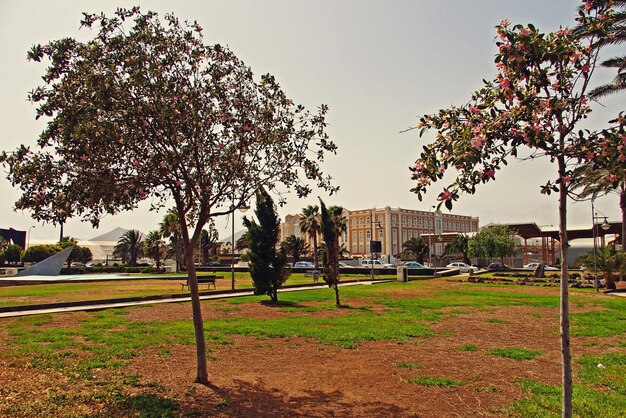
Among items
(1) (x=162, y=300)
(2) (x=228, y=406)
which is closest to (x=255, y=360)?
(2) (x=228, y=406)

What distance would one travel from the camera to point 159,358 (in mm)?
9586

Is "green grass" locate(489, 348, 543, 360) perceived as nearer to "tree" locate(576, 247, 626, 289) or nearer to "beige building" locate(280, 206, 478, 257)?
"tree" locate(576, 247, 626, 289)

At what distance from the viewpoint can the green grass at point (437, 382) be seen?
25.2ft

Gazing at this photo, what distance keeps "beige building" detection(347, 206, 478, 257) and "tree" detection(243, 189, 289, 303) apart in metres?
85.3

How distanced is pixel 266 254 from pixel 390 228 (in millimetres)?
90251

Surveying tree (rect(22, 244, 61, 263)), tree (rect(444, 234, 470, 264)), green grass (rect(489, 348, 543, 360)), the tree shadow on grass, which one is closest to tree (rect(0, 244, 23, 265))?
tree (rect(22, 244, 61, 263))

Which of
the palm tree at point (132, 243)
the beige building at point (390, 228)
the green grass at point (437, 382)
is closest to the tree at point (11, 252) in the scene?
the palm tree at point (132, 243)

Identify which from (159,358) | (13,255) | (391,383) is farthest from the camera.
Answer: (13,255)

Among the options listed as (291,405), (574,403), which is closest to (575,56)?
(574,403)

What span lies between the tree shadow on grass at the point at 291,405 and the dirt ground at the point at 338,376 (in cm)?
1

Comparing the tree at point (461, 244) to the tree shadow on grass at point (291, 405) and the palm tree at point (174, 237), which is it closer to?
the palm tree at point (174, 237)

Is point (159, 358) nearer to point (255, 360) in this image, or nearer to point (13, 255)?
point (255, 360)

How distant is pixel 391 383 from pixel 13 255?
90.3 m

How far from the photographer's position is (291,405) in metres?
6.77
